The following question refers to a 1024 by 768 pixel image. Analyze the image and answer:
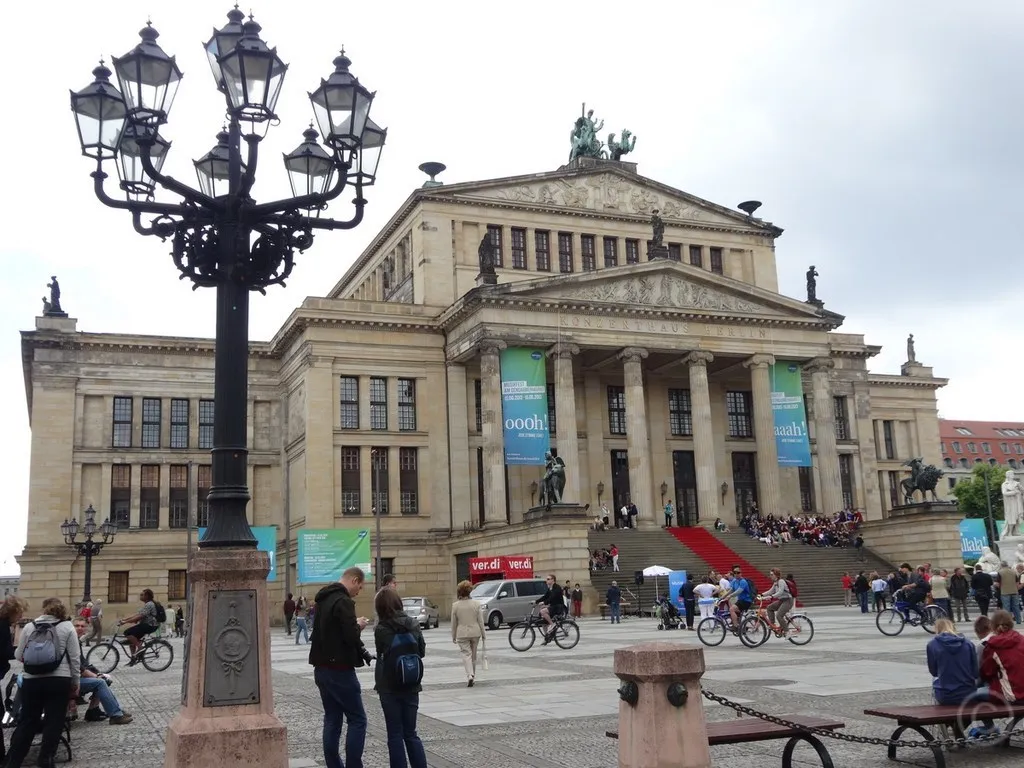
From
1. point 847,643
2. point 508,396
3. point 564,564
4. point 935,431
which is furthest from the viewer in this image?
point 935,431

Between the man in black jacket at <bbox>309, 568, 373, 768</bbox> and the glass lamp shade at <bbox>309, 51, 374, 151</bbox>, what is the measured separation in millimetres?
4749

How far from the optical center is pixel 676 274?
182ft

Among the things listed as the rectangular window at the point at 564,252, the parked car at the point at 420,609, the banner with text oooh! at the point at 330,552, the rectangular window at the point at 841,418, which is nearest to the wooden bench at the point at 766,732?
the parked car at the point at 420,609

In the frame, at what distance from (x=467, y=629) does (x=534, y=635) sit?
945 centimetres

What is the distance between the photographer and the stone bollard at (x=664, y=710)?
8602 mm

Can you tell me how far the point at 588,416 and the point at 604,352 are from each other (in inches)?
186

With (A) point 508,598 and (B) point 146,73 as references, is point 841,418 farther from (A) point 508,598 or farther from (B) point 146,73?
(B) point 146,73

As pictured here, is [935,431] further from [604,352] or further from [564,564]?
[564,564]

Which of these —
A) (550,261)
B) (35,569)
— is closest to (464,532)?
(550,261)

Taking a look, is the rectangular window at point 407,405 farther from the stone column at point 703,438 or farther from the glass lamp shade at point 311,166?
the glass lamp shade at point 311,166

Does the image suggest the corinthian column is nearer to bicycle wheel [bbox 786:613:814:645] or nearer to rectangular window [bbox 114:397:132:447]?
rectangular window [bbox 114:397:132:447]

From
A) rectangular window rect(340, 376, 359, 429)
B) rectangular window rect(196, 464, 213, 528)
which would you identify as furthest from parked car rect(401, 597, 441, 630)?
rectangular window rect(196, 464, 213, 528)

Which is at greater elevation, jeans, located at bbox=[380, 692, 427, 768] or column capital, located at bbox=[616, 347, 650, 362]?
column capital, located at bbox=[616, 347, 650, 362]

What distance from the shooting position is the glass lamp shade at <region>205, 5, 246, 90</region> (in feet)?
34.7
